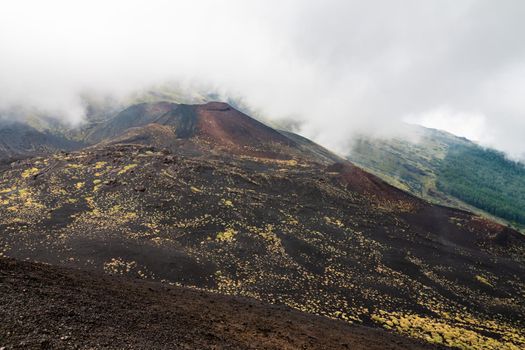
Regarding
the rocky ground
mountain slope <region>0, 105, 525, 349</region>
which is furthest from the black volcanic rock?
the rocky ground

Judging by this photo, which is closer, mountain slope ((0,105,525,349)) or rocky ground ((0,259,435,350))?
rocky ground ((0,259,435,350))

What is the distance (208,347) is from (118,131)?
152 m

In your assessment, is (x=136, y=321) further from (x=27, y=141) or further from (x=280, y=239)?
(x=27, y=141)

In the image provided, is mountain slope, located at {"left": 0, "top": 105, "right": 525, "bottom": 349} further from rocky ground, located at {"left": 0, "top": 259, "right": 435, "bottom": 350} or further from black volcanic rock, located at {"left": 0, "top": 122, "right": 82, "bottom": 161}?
black volcanic rock, located at {"left": 0, "top": 122, "right": 82, "bottom": 161}

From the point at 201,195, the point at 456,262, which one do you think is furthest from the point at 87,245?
the point at 456,262

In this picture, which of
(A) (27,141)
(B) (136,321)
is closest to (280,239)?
(B) (136,321)

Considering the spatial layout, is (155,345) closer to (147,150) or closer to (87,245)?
(87,245)

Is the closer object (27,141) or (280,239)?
(280,239)

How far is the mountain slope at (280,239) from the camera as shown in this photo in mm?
A: 33844

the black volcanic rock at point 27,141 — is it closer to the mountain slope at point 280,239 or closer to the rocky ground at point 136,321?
the mountain slope at point 280,239

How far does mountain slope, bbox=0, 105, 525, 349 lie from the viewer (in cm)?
3384

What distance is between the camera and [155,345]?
14.9 meters

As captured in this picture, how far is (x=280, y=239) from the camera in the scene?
A: 46.7 m

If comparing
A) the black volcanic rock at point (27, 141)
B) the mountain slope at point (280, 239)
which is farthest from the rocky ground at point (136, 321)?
the black volcanic rock at point (27, 141)
